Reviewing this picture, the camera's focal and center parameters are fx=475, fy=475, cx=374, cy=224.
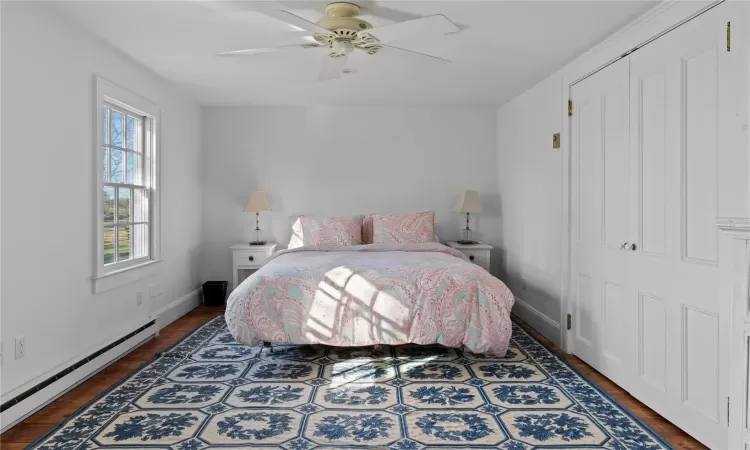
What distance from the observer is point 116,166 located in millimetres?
3689

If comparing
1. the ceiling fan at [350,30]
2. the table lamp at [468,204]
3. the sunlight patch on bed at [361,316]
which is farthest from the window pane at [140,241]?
the table lamp at [468,204]

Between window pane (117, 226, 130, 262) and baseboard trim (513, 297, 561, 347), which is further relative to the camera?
baseboard trim (513, 297, 561, 347)

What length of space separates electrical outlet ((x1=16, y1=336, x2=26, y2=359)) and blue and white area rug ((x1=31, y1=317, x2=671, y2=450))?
1.41ft

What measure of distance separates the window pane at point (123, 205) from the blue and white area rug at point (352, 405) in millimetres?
1170

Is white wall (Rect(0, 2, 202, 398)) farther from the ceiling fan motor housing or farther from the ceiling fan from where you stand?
the ceiling fan motor housing

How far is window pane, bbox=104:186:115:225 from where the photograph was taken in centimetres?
352

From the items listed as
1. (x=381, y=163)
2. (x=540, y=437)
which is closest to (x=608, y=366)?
(x=540, y=437)

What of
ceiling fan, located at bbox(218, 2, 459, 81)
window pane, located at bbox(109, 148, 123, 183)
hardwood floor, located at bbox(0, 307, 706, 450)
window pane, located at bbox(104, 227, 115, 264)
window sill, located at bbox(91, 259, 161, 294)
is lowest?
hardwood floor, located at bbox(0, 307, 706, 450)

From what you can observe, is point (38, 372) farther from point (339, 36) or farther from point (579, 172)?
point (579, 172)

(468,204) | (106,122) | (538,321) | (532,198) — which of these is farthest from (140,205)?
(538,321)

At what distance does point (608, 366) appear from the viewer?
3066 millimetres

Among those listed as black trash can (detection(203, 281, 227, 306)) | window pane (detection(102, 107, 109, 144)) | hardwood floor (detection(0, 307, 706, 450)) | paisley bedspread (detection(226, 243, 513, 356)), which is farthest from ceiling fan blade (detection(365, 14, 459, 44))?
A: black trash can (detection(203, 281, 227, 306))

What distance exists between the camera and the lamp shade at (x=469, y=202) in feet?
17.2

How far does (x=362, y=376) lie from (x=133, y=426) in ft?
4.42
